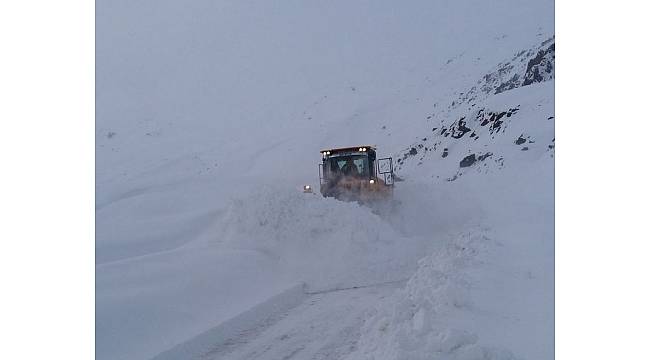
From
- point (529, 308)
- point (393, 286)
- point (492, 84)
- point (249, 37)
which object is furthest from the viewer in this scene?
point (492, 84)

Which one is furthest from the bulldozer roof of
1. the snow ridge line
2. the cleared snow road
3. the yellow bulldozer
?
the cleared snow road

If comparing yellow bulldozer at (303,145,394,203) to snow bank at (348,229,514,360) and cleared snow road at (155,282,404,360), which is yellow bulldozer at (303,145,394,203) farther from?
cleared snow road at (155,282,404,360)

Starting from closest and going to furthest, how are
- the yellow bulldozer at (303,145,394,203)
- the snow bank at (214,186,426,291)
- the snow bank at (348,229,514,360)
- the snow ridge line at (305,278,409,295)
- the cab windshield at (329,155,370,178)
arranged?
1. the snow bank at (348,229,514,360)
2. the snow ridge line at (305,278,409,295)
3. the snow bank at (214,186,426,291)
4. the yellow bulldozer at (303,145,394,203)
5. the cab windshield at (329,155,370,178)

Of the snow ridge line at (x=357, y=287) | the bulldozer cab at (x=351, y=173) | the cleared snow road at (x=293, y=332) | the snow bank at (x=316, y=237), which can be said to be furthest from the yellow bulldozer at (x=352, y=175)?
the cleared snow road at (x=293, y=332)

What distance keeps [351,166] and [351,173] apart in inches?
5.4

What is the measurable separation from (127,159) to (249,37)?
2.48 m

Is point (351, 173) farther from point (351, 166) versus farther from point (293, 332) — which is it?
point (293, 332)

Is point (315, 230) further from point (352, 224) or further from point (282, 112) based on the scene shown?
point (282, 112)

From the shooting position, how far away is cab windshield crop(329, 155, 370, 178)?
970 centimetres

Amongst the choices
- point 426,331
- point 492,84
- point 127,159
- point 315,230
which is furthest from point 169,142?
point 492,84

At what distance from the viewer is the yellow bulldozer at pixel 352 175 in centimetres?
942

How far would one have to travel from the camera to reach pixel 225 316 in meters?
4.82

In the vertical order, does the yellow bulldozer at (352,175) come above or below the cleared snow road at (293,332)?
above

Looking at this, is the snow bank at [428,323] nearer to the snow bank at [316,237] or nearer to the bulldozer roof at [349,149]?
the snow bank at [316,237]
